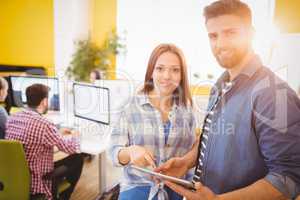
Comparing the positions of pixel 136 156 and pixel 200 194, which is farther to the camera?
pixel 136 156

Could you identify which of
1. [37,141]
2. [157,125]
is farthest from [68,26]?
[157,125]

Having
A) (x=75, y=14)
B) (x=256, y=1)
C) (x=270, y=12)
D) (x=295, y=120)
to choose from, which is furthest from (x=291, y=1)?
(x=75, y=14)

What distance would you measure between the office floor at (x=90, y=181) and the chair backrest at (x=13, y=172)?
0.90 metres

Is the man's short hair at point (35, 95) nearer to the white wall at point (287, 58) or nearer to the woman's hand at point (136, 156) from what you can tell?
the woman's hand at point (136, 156)

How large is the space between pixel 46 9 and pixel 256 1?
3.16 metres

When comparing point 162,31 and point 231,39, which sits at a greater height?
point 162,31

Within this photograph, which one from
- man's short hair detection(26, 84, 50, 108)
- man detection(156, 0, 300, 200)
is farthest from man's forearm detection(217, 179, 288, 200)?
man's short hair detection(26, 84, 50, 108)

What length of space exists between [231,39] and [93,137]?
1.52 meters

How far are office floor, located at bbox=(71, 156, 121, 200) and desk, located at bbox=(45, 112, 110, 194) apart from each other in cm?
22

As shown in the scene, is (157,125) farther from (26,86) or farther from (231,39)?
(26,86)

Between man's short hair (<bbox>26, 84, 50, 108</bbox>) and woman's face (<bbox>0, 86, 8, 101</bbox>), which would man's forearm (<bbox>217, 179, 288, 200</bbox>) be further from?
woman's face (<bbox>0, 86, 8, 101</bbox>)

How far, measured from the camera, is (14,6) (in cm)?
421

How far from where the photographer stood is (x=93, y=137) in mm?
2123

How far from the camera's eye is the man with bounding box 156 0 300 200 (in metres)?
0.72
